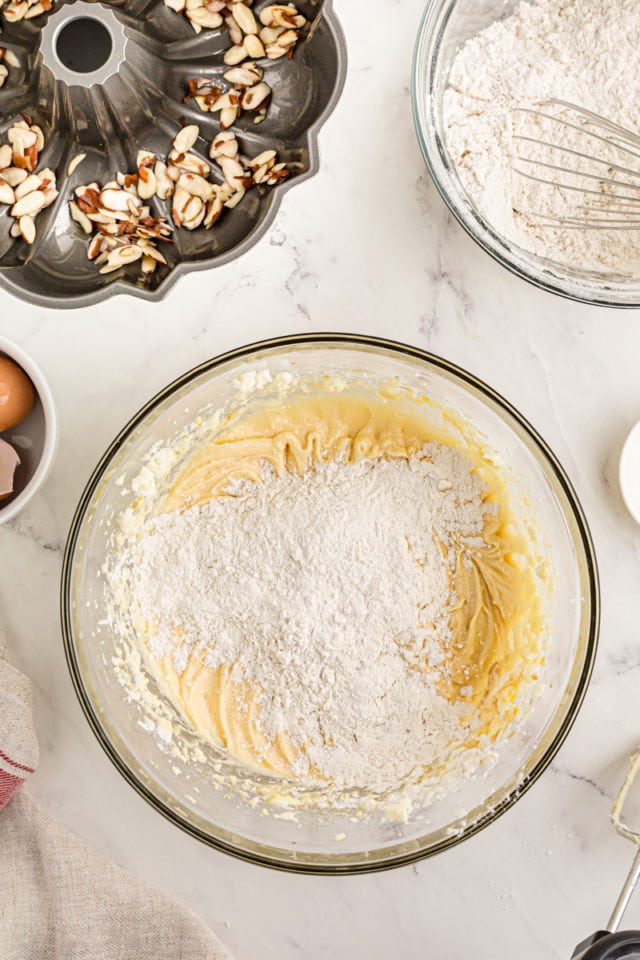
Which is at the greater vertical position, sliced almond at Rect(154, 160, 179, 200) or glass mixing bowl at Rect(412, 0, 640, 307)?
glass mixing bowl at Rect(412, 0, 640, 307)

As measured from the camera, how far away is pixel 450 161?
107 centimetres

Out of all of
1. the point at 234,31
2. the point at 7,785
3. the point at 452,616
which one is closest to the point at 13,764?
the point at 7,785

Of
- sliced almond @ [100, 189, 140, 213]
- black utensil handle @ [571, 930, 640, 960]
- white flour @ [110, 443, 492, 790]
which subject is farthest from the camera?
sliced almond @ [100, 189, 140, 213]

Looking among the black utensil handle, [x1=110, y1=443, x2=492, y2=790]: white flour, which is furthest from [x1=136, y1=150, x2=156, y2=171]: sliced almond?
the black utensil handle

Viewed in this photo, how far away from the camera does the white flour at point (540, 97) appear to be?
1.09 m

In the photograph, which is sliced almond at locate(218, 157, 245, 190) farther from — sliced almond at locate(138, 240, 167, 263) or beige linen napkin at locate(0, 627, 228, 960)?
beige linen napkin at locate(0, 627, 228, 960)

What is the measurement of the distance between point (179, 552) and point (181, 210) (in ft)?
1.51

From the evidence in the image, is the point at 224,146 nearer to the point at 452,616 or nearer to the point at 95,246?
the point at 95,246

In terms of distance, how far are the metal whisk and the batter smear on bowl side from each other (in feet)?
1.09

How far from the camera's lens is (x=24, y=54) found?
119cm

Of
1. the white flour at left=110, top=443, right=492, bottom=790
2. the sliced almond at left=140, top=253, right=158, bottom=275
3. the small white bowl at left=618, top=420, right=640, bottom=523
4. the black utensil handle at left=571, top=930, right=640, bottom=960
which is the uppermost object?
the sliced almond at left=140, top=253, right=158, bottom=275

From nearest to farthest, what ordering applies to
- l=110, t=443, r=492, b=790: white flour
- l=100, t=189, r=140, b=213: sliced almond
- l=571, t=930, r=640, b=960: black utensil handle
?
l=571, t=930, r=640, b=960: black utensil handle
l=110, t=443, r=492, b=790: white flour
l=100, t=189, r=140, b=213: sliced almond

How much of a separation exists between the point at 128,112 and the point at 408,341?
19.9 inches

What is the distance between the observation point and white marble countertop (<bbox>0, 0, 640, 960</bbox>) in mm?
1154
